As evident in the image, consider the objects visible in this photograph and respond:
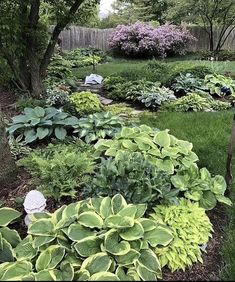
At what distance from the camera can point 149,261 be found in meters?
2.29

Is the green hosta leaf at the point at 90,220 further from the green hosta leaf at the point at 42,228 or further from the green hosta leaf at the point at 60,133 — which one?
the green hosta leaf at the point at 60,133

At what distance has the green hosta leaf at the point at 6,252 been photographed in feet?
8.06

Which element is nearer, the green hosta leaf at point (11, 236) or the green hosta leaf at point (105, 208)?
the green hosta leaf at point (105, 208)

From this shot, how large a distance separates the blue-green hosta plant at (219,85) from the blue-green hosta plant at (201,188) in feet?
15.5

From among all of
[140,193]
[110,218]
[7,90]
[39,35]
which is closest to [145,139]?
[140,193]

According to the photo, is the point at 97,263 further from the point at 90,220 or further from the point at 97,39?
the point at 97,39

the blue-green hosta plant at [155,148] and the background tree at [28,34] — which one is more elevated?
the background tree at [28,34]

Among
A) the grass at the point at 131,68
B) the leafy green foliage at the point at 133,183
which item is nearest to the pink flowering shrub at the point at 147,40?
the grass at the point at 131,68

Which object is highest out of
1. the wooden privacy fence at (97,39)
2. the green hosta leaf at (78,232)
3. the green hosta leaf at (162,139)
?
A: the wooden privacy fence at (97,39)

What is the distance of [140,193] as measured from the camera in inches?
110

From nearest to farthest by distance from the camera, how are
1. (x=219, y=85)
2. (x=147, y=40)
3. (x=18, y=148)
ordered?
(x=18, y=148), (x=219, y=85), (x=147, y=40)

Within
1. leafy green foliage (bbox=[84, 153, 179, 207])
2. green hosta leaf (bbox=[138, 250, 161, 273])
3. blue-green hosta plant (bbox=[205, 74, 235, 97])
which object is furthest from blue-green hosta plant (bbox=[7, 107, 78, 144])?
blue-green hosta plant (bbox=[205, 74, 235, 97])

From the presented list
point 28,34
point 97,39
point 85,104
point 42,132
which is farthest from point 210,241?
point 97,39

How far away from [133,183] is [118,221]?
1.48 ft
